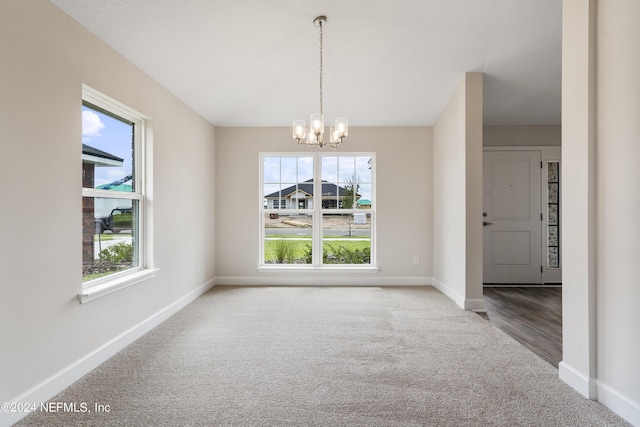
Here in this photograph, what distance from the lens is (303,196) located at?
480cm

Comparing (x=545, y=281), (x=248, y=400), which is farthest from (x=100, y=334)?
(x=545, y=281)

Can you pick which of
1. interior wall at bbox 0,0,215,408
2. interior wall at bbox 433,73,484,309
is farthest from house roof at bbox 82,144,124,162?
interior wall at bbox 433,73,484,309

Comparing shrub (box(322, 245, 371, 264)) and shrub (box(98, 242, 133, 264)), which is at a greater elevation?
shrub (box(98, 242, 133, 264))

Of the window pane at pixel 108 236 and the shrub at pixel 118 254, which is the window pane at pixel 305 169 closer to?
the window pane at pixel 108 236

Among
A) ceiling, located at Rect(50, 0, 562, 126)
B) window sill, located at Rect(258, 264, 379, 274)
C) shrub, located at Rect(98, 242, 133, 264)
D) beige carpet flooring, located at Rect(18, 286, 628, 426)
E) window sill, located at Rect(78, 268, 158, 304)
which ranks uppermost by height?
ceiling, located at Rect(50, 0, 562, 126)

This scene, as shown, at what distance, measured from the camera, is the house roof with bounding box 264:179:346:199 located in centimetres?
479

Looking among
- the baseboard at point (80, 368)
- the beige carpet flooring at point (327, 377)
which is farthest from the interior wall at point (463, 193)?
the baseboard at point (80, 368)

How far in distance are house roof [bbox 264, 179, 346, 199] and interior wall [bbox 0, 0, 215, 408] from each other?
2240mm

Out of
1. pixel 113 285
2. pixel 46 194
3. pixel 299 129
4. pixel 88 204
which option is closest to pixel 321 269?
pixel 299 129

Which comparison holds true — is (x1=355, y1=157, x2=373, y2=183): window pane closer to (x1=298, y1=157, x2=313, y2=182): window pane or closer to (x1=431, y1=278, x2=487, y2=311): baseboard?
(x1=298, y1=157, x2=313, y2=182): window pane

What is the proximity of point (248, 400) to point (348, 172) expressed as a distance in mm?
3516

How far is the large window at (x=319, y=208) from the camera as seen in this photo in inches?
189
